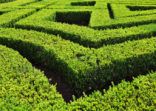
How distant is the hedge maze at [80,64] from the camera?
7387 millimetres

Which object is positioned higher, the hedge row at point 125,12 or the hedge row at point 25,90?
the hedge row at point 25,90

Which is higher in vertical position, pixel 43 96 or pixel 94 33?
pixel 43 96

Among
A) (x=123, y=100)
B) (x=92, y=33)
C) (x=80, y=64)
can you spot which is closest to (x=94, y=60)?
(x=80, y=64)

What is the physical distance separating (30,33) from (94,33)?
274 cm

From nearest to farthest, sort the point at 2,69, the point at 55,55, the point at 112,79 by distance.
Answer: the point at 2,69 < the point at 112,79 < the point at 55,55

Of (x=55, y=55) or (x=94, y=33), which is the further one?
(x=94, y=33)

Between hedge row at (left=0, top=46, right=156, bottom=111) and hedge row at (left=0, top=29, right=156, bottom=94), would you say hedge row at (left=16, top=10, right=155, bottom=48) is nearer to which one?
hedge row at (left=0, top=29, right=156, bottom=94)

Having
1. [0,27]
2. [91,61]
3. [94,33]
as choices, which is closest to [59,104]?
[91,61]

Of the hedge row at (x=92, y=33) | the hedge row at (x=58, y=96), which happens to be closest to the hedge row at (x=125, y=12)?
the hedge row at (x=92, y=33)

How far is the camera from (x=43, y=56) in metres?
12.0

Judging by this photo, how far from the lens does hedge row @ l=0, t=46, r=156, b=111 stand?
710 cm

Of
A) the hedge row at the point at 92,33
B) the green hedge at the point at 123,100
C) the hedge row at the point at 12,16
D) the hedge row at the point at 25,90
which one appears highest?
the green hedge at the point at 123,100

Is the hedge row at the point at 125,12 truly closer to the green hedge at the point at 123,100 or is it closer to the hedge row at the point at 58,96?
the hedge row at the point at 58,96

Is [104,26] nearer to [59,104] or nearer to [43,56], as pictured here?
[43,56]
